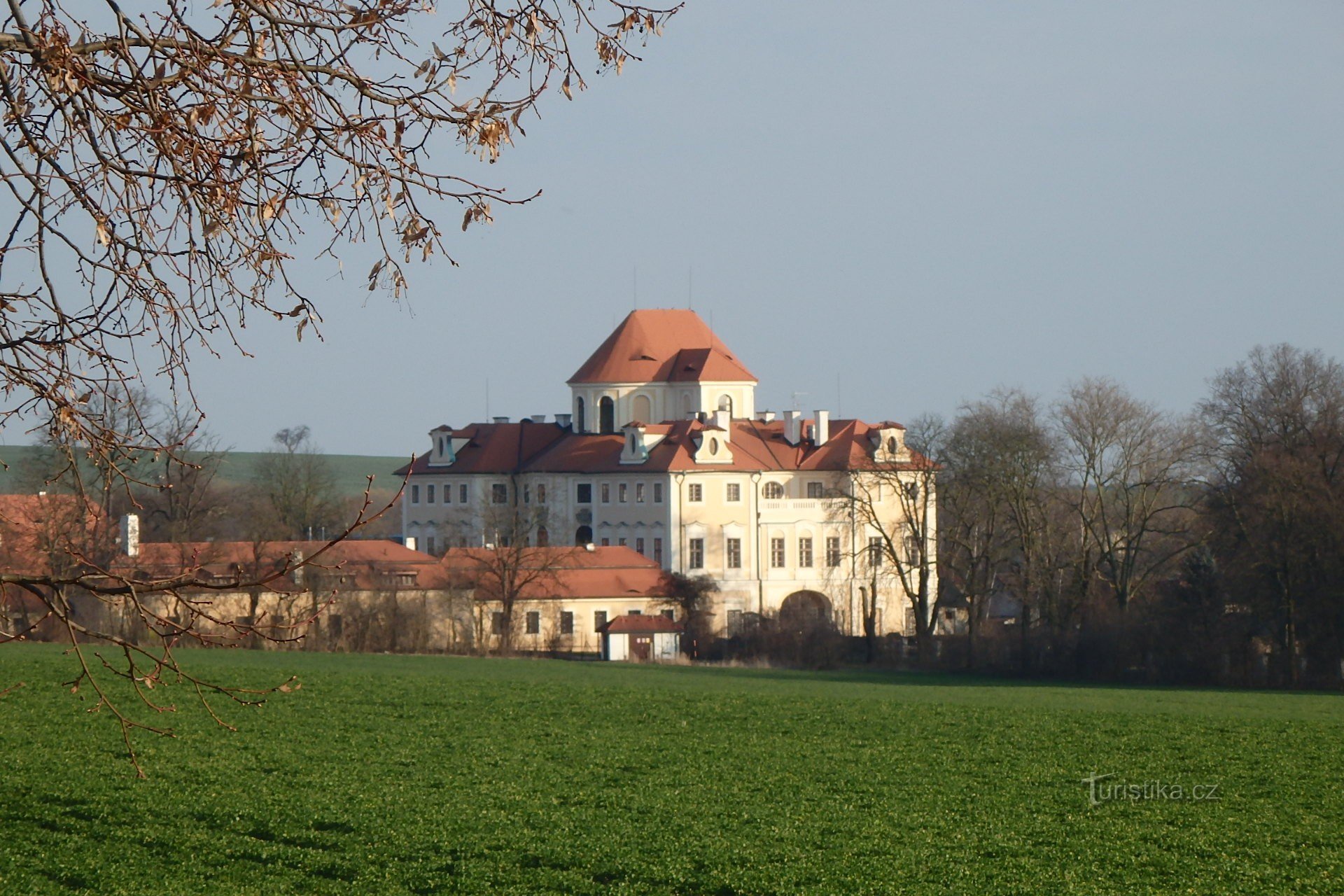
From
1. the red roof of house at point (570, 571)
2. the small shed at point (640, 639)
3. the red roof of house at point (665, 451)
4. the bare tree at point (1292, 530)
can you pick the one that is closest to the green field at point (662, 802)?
the bare tree at point (1292, 530)

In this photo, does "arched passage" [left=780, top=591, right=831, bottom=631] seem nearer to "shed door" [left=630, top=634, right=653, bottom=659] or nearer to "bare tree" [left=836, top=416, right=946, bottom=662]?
"bare tree" [left=836, top=416, right=946, bottom=662]

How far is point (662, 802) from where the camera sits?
1527 cm

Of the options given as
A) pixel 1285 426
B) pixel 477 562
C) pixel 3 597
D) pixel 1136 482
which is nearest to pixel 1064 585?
pixel 1136 482

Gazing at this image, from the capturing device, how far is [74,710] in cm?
2242

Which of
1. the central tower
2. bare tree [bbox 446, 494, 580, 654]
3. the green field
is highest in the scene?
the central tower

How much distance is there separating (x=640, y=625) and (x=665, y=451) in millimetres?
18725

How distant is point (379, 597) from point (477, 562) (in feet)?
27.9

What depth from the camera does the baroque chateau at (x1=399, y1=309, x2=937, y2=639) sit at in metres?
77.0

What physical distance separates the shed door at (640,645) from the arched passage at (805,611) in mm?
5081

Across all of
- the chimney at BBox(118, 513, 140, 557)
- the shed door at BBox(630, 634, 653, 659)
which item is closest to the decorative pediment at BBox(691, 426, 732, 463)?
the shed door at BBox(630, 634, 653, 659)

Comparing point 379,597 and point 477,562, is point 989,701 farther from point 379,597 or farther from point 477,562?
point 477,562

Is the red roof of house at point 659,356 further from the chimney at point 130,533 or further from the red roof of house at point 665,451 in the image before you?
the chimney at point 130,533

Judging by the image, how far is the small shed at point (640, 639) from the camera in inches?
2378

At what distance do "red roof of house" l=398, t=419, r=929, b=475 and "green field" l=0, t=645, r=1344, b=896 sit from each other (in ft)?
172
